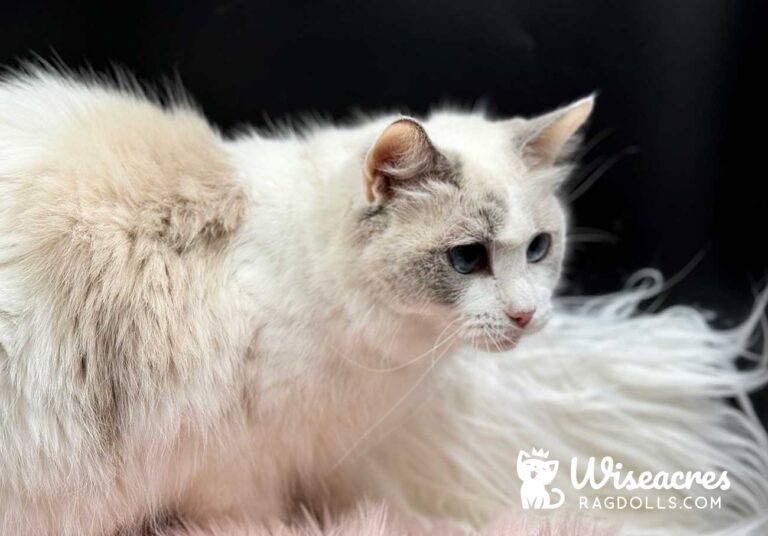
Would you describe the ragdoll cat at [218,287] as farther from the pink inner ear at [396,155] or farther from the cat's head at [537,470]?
the cat's head at [537,470]

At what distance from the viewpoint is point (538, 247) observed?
0.88 m

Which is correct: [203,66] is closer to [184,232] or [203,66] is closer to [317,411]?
[184,232]

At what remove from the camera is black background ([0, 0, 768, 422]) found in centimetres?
114

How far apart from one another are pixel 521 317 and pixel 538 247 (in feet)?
0.36

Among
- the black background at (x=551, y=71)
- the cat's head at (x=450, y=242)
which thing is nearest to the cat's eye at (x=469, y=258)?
the cat's head at (x=450, y=242)

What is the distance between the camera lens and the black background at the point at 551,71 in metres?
1.14

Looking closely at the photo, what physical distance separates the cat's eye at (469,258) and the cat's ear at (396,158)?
88mm

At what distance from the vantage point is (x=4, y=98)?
2.85 ft

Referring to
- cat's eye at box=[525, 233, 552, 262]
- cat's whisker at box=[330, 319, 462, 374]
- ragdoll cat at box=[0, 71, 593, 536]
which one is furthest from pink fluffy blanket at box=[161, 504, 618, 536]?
cat's eye at box=[525, 233, 552, 262]

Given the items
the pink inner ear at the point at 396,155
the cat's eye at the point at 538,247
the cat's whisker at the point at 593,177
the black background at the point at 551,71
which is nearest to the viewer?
the pink inner ear at the point at 396,155

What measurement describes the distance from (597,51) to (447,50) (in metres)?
0.23

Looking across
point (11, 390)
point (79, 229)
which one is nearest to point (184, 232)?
point (79, 229)

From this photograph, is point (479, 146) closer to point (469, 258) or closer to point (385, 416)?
point (469, 258)

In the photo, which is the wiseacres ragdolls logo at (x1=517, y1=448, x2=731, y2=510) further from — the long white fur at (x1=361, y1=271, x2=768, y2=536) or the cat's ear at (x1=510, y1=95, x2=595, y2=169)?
the cat's ear at (x1=510, y1=95, x2=595, y2=169)
